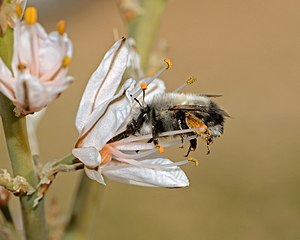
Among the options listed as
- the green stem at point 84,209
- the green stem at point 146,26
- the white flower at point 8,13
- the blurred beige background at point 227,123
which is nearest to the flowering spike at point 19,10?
the white flower at point 8,13

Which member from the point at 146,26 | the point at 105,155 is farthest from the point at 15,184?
the point at 146,26

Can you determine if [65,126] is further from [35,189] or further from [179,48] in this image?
[35,189]

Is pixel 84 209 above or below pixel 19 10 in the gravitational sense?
below

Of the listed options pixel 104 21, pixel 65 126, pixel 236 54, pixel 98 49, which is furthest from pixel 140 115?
pixel 104 21

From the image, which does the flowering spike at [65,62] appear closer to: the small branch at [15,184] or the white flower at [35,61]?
the white flower at [35,61]

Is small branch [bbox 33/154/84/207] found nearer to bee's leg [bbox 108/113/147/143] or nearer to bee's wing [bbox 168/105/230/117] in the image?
bee's leg [bbox 108/113/147/143]

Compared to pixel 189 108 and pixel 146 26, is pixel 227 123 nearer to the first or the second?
pixel 146 26

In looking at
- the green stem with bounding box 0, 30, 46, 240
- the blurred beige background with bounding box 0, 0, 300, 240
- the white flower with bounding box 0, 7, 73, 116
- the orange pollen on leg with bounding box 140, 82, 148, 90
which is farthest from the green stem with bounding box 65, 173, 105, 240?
the blurred beige background with bounding box 0, 0, 300, 240
